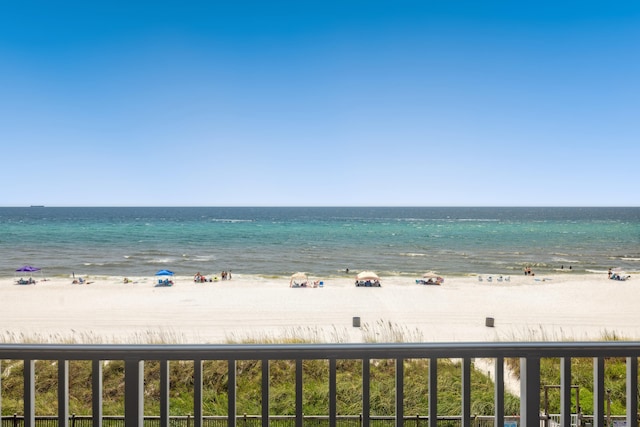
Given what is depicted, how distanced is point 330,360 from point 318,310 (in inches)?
518

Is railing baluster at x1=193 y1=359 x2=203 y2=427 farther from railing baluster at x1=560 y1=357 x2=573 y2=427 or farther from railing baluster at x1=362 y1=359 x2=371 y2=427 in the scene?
railing baluster at x1=560 y1=357 x2=573 y2=427

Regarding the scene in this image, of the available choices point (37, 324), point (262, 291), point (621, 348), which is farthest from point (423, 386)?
point (262, 291)

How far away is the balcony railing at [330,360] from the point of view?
1328 millimetres

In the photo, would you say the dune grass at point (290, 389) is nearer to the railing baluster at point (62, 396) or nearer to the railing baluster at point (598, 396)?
the railing baluster at point (598, 396)

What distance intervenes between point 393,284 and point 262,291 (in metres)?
7.02

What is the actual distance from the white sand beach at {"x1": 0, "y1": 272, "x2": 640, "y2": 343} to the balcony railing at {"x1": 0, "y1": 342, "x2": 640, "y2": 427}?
8.16m

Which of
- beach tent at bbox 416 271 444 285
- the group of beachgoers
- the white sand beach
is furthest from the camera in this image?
the group of beachgoers

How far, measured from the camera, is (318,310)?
14109 millimetres

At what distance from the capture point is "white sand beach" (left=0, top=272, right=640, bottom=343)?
10466mm

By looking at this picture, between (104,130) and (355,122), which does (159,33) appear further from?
(104,130)

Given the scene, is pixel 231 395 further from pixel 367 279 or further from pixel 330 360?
pixel 367 279

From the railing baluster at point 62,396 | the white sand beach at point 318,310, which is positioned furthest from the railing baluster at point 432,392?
the white sand beach at point 318,310

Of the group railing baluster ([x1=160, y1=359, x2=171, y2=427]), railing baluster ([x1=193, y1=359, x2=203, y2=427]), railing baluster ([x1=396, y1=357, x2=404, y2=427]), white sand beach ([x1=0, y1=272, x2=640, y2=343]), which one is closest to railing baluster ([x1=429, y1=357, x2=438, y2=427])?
railing baluster ([x1=396, y1=357, x2=404, y2=427])

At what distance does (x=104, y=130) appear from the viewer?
23781 millimetres
